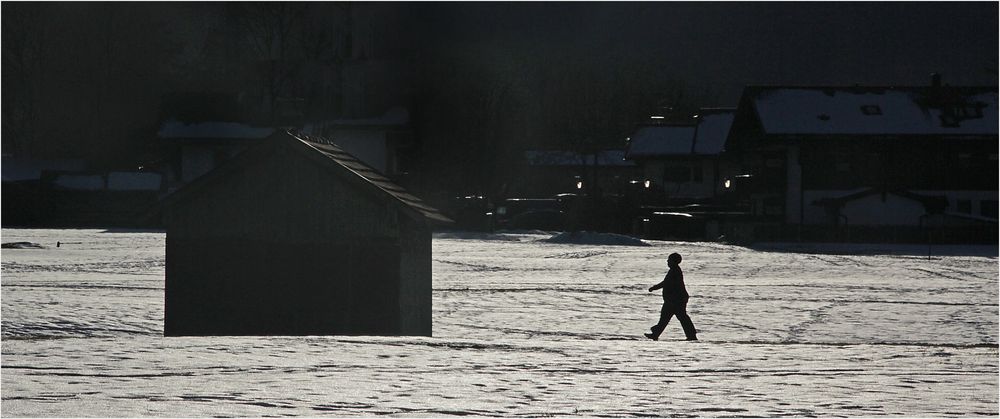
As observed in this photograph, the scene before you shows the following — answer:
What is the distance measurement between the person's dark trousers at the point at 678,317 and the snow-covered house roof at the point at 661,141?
70.3 m

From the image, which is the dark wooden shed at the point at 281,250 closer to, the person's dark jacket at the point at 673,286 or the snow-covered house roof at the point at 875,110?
the person's dark jacket at the point at 673,286

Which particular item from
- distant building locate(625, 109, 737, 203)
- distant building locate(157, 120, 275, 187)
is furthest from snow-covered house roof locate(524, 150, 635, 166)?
distant building locate(157, 120, 275, 187)

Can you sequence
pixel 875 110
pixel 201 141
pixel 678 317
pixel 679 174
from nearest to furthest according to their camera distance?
pixel 678 317 → pixel 875 110 → pixel 201 141 → pixel 679 174

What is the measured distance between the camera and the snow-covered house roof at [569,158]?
10912 centimetres

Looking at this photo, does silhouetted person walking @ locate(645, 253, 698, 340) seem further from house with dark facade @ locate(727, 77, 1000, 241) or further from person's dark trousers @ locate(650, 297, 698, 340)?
house with dark facade @ locate(727, 77, 1000, 241)

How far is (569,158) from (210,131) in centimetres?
4363

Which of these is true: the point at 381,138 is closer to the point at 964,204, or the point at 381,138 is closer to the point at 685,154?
the point at 964,204

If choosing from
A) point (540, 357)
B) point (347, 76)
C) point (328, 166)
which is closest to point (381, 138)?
point (347, 76)

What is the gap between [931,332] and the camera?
56.6 feet

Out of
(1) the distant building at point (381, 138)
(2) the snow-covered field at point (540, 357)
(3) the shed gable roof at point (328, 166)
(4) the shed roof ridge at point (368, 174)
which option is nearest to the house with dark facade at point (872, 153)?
(1) the distant building at point (381, 138)

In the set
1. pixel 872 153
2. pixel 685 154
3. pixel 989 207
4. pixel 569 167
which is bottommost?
pixel 989 207

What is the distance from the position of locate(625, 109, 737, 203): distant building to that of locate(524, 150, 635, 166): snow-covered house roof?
60.2ft

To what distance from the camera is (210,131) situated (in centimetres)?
7262

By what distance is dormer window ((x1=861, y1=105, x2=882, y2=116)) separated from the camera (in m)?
62.7
